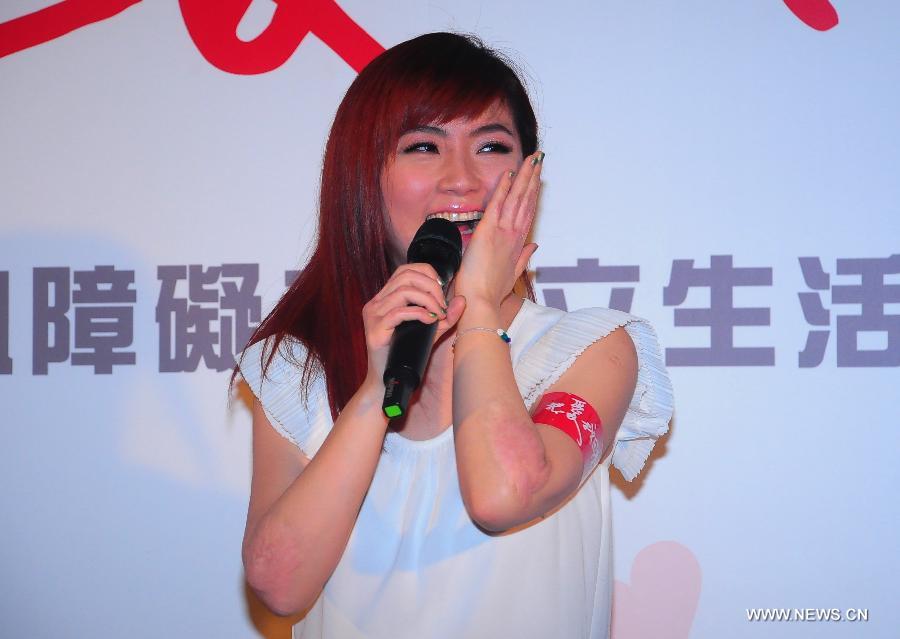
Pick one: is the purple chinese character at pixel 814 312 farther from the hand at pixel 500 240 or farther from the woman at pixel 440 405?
the hand at pixel 500 240

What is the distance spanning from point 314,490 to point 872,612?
1.45 metres

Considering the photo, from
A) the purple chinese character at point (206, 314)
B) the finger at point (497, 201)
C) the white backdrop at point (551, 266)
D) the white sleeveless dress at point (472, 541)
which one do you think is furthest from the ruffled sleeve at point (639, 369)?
the purple chinese character at point (206, 314)

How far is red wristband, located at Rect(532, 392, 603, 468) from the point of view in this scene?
126cm

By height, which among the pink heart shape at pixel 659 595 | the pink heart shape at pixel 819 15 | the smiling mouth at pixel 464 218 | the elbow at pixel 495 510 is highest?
the pink heart shape at pixel 819 15

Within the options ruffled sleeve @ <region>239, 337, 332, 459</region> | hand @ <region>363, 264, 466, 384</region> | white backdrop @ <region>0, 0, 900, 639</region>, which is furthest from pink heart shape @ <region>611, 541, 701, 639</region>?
hand @ <region>363, 264, 466, 384</region>

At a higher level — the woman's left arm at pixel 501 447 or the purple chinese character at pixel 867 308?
the purple chinese character at pixel 867 308

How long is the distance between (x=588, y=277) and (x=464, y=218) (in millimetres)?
855

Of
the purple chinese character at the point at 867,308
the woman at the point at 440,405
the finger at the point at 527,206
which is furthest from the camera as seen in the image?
the purple chinese character at the point at 867,308

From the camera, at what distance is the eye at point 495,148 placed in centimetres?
151

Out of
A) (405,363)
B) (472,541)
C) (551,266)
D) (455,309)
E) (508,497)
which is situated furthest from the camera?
(551,266)

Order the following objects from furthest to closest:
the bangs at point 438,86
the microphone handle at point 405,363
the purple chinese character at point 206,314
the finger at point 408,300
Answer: the purple chinese character at point 206,314 < the bangs at point 438,86 < the finger at point 408,300 < the microphone handle at point 405,363

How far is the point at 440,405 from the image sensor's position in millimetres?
1529

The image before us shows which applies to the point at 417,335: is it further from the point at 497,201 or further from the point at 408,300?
the point at 497,201

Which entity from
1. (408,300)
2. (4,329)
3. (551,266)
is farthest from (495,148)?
(4,329)
